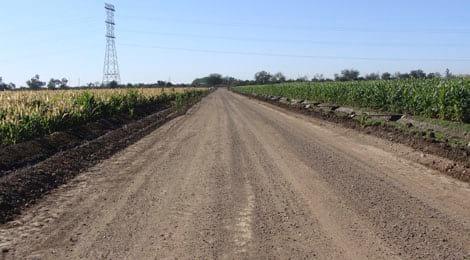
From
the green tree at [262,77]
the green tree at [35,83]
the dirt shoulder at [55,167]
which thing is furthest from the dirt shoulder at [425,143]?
the green tree at [262,77]

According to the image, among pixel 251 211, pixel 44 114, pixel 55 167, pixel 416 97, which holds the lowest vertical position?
pixel 55 167

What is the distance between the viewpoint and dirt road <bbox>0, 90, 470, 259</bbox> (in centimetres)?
591

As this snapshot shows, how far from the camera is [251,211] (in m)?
7.55

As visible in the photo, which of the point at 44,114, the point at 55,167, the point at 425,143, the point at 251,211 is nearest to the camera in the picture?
the point at 251,211

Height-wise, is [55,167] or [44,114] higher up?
[44,114]

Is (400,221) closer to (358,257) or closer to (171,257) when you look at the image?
(358,257)

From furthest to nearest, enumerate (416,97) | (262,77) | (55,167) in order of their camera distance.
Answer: (262,77) → (416,97) → (55,167)

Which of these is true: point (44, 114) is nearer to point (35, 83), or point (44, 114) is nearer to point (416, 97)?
point (416, 97)

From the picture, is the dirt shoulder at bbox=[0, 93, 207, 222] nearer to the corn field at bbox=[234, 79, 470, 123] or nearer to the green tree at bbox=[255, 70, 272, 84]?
the corn field at bbox=[234, 79, 470, 123]

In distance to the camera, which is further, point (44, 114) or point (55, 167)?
point (44, 114)

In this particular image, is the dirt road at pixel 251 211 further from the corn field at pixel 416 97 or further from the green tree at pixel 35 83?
the green tree at pixel 35 83

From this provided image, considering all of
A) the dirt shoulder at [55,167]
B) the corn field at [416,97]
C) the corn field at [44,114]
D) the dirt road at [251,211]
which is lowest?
the dirt shoulder at [55,167]

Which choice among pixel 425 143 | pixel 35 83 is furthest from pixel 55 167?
pixel 35 83

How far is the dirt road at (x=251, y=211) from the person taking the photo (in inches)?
233
